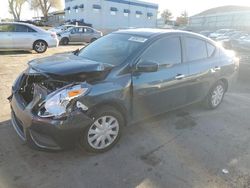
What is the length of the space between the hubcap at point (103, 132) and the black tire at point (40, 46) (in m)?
10.1

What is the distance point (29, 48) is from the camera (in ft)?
41.4

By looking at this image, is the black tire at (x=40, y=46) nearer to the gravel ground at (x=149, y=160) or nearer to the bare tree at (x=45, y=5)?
the gravel ground at (x=149, y=160)

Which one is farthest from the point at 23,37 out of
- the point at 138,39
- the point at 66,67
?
the point at 66,67

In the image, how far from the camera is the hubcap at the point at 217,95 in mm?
5617

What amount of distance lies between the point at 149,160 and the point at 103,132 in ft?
2.38

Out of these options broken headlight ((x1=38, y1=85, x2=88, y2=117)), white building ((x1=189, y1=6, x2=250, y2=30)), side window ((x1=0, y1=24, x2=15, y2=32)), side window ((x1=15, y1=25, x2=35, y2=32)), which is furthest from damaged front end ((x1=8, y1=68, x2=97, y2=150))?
white building ((x1=189, y1=6, x2=250, y2=30))

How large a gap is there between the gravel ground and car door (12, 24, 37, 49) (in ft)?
26.4

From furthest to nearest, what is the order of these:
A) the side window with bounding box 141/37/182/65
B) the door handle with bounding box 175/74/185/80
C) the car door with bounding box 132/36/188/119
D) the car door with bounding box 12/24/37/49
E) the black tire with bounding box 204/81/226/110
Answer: the car door with bounding box 12/24/37/49 → the black tire with bounding box 204/81/226/110 → the door handle with bounding box 175/74/185/80 → the side window with bounding box 141/37/182/65 → the car door with bounding box 132/36/188/119

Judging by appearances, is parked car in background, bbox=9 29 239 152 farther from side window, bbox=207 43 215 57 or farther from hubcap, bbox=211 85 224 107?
hubcap, bbox=211 85 224 107

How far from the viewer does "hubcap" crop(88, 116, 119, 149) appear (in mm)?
3545

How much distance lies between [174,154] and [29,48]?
10.6 m

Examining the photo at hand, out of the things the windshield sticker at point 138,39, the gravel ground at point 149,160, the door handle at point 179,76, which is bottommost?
the gravel ground at point 149,160

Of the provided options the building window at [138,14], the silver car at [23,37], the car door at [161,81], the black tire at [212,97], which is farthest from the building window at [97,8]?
the car door at [161,81]

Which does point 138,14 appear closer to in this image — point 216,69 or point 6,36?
point 6,36
